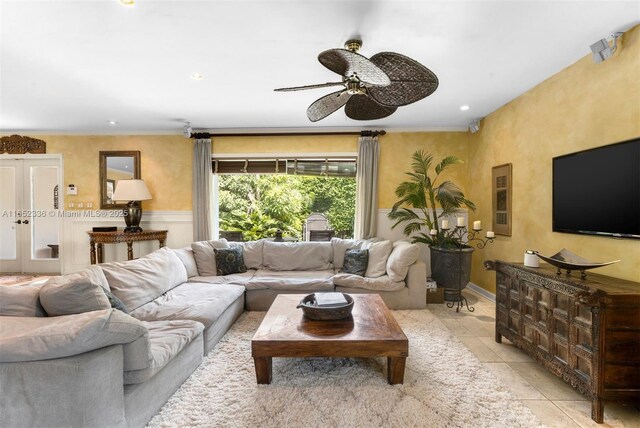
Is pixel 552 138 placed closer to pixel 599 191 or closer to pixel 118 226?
pixel 599 191

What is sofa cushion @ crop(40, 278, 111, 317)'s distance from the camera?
1.71 m

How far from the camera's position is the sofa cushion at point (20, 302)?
1.69 meters

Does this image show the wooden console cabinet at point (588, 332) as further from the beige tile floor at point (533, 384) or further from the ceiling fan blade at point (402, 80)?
the ceiling fan blade at point (402, 80)

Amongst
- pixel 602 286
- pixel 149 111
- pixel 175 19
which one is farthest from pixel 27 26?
pixel 602 286

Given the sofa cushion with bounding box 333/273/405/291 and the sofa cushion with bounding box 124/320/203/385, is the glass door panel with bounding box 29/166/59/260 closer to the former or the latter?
the sofa cushion with bounding box 124/320/203/385

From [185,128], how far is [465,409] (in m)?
5.07

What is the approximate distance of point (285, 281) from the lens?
11.7ft

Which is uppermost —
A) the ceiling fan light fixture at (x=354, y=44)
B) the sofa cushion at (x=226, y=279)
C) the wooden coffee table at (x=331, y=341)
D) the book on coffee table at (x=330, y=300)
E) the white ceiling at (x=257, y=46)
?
the white ceiling at (x=257, y=46)

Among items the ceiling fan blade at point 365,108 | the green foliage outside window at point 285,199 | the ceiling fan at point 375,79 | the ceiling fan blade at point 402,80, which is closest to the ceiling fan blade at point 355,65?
the ceiling fan at point 375,79

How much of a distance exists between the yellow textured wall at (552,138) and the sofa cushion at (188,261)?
3.99 meters

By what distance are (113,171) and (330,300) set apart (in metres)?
4.76

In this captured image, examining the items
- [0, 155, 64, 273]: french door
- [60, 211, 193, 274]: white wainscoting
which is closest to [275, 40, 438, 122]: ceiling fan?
[60, 211, 193, 274]: white wainscoting

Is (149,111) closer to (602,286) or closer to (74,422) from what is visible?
(74,422)

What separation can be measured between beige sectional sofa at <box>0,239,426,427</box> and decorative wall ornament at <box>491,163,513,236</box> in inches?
95.4
